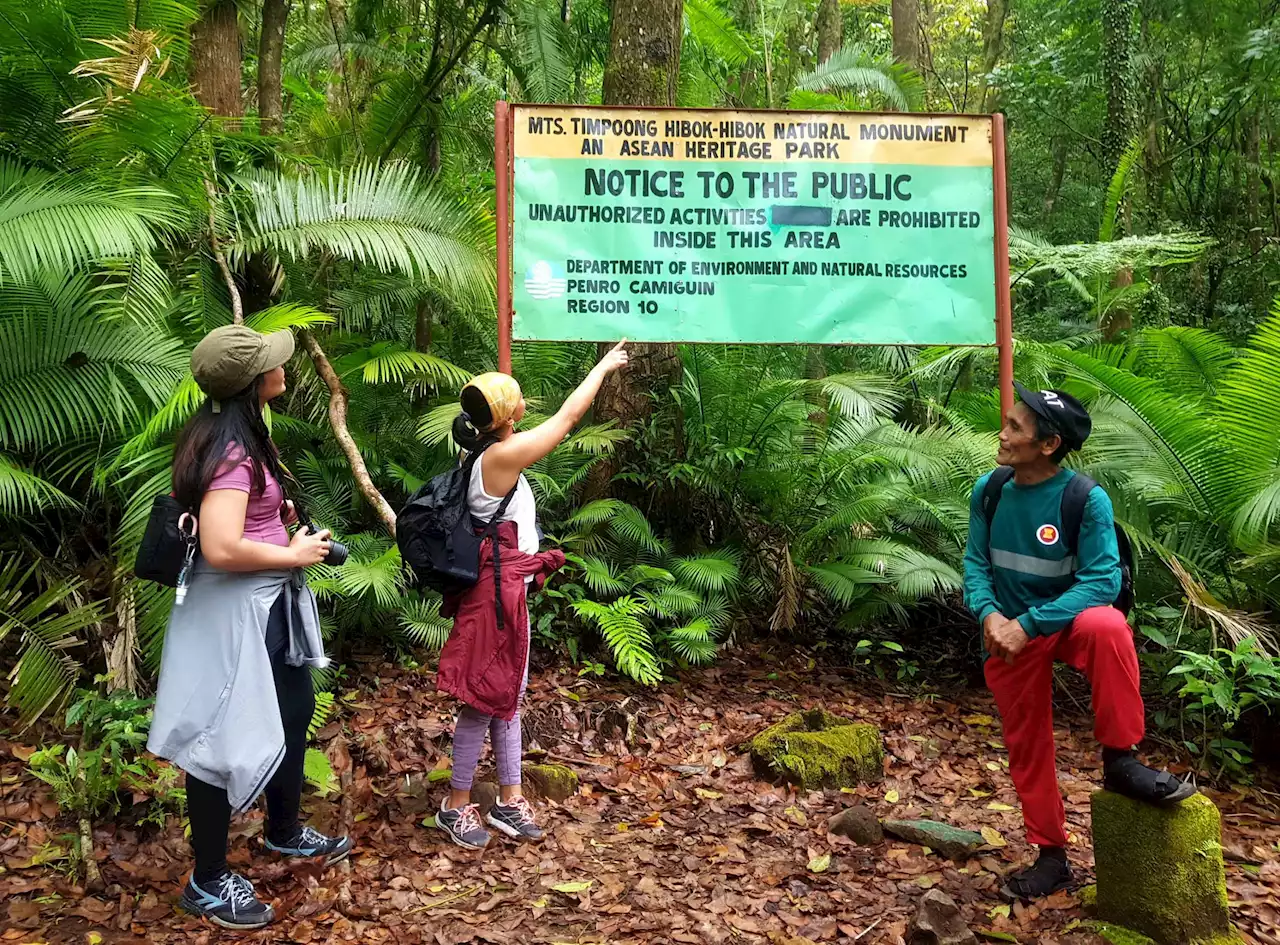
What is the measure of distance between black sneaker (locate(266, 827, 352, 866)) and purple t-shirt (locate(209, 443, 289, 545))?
1.09m

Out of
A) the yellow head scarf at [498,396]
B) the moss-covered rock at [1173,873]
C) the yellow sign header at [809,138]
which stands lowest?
the moss-covered rock at [1173,873]

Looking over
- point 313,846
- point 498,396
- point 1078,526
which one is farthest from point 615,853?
point 1078,526

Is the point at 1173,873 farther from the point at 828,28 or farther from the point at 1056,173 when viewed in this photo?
the point at 1056,173

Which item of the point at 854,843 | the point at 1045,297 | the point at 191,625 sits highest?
the point at 1045,297

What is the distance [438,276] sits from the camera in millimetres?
4918

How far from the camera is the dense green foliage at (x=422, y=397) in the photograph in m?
4.18

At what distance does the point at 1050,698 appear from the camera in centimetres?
297

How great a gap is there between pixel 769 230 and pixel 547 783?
8.23 feet

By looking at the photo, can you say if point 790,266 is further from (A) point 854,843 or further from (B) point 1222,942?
(B) point 1222,942

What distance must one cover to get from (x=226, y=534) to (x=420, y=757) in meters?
1.84

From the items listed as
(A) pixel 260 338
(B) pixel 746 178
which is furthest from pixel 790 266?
(A) pixel 260 338

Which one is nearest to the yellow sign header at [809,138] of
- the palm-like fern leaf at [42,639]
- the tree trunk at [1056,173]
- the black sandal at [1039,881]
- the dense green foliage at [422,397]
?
the dense green foliage at [422,397]

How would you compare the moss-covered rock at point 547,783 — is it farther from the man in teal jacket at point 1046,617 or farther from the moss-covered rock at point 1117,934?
the moss-covered rock at point 1117,934

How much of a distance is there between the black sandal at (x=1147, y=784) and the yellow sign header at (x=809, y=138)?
2.55 metres
